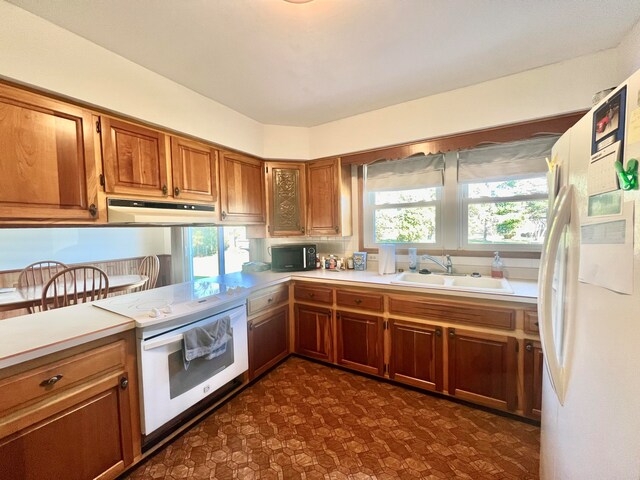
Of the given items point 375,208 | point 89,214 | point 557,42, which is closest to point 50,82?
point 89,214

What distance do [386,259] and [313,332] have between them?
39.0 inches

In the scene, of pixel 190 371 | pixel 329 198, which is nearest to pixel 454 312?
pixel 329 198

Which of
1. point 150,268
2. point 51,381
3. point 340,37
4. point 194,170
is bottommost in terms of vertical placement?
point 51,381

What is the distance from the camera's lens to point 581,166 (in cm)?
77

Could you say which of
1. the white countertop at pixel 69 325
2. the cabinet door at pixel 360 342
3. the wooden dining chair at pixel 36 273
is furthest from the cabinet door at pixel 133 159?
the wooden dining chair at pixel 36 273

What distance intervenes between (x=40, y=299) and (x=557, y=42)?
428 centimetres

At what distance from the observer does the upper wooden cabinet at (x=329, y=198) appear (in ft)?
8.84

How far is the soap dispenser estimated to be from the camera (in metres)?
2.18

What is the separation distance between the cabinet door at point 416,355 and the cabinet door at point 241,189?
1.65 meters

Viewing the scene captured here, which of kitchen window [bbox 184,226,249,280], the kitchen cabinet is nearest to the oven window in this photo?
the kitchen cabinet

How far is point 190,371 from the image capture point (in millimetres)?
1657

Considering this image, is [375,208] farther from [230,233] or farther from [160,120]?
[160,120]

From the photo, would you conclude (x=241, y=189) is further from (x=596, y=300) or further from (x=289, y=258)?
(x=596, y=300)

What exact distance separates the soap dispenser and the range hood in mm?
2425
